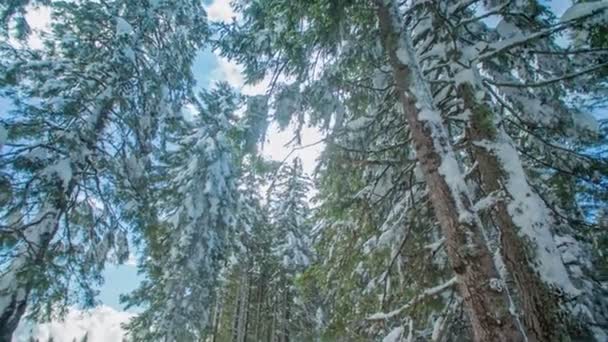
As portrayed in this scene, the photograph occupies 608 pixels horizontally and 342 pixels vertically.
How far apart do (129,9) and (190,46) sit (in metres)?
1.98

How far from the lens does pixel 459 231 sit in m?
3.47

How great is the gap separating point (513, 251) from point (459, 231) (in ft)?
3.32

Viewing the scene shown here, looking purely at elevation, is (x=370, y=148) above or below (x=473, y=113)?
above

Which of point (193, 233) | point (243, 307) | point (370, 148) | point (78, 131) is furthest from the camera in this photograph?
point (243, 307)

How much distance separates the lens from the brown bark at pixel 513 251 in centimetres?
350

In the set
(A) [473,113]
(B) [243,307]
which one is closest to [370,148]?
(A) [473,113]

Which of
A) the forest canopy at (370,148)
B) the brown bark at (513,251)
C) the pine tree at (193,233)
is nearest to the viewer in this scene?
the brown bark at (513,251)

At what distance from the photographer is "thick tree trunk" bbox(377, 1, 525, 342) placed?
3.10 meters

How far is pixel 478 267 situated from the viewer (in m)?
3.30

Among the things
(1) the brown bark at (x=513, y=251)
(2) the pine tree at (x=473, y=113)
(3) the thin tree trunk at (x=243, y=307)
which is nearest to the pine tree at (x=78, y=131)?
(2) the pine tree at (x=473, y=113)

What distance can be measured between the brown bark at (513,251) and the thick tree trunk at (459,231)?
2.19 feet

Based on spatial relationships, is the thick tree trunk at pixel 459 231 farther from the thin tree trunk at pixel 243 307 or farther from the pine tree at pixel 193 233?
the thin tree trunk at pixel 243 307

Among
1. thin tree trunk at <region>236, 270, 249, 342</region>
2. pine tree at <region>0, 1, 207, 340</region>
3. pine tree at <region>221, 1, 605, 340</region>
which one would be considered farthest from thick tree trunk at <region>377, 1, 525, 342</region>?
thin tree trunk at <region>236, 270, 249, 342</region>

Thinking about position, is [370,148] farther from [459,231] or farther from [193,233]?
[193,233]
